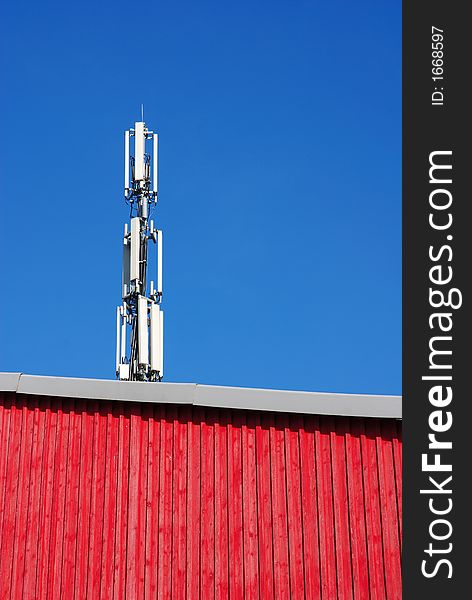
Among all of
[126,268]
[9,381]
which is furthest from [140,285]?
[9,381]

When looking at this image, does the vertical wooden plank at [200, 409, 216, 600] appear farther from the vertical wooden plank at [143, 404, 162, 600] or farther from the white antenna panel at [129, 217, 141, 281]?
the white antenna panel at [129, 217, 141, 281]

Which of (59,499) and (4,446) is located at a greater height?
(4,446)

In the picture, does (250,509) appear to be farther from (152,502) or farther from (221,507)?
(152,502)

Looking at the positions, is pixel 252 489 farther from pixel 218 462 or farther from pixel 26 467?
pixel 26 467

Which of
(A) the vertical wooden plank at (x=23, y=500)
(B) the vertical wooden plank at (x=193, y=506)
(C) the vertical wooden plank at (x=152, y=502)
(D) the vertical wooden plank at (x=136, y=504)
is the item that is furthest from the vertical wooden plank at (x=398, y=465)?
(A) the vertical wooden plank at (x=23, y=500)

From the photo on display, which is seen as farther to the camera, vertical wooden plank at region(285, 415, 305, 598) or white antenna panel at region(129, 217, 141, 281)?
white antenna panel at region(129, 217, 141, 281)

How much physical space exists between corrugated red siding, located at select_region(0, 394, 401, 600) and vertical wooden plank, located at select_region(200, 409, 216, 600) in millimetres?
11

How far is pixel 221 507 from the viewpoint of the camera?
9258mm

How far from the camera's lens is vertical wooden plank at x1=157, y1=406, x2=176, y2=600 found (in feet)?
29.7

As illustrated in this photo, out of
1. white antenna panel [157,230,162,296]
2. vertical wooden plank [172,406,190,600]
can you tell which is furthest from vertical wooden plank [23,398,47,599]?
white antenna panel [157,230,162,296]

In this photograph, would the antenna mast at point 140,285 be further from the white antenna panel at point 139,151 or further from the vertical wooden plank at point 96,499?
the vertical wooden plank at point 96,499

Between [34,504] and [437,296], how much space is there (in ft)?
16.2

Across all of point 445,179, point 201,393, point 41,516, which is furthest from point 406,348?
point 41,516

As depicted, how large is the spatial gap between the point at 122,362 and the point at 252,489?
36.0 ft
